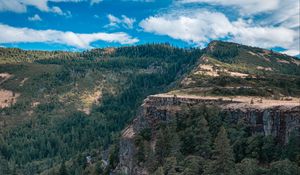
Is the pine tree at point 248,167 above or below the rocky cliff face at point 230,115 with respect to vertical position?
below

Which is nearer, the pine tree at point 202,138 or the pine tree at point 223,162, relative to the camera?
the pine tree at point 223,162

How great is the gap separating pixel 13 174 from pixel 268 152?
141 meters

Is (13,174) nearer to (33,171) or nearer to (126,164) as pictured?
(33,171)

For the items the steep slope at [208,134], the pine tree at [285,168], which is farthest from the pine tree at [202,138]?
the pine tree at [285,168]

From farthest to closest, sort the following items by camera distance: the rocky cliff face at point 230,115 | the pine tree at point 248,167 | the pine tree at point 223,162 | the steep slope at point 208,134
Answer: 1. the rocky cliff face at point 230,115
2. the steep slope at point 208,134
3. the pine tree at point 223,162
4. the pine tree at point 248,167

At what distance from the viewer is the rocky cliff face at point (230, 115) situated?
6056 cm

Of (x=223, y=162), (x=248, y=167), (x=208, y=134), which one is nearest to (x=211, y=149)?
(x=208, y=134)

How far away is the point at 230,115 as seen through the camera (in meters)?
74.6

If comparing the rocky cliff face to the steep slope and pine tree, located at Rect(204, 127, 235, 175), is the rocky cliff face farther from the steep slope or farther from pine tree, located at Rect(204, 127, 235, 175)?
pine tree, located at Rect(204, 127, 235, 175)

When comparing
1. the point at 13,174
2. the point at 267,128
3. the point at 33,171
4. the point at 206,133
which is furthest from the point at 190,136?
the point at 33,171

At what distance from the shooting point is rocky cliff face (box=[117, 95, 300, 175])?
60562 millimetres

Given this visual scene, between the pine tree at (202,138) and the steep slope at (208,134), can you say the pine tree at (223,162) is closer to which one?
the steep slope at (208,134)

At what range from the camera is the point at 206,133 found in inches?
2840

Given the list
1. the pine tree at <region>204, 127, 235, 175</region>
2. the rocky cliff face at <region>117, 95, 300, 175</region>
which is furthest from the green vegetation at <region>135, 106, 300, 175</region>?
the rocky cliff face at <region>117, 95, 300, 175</region>
